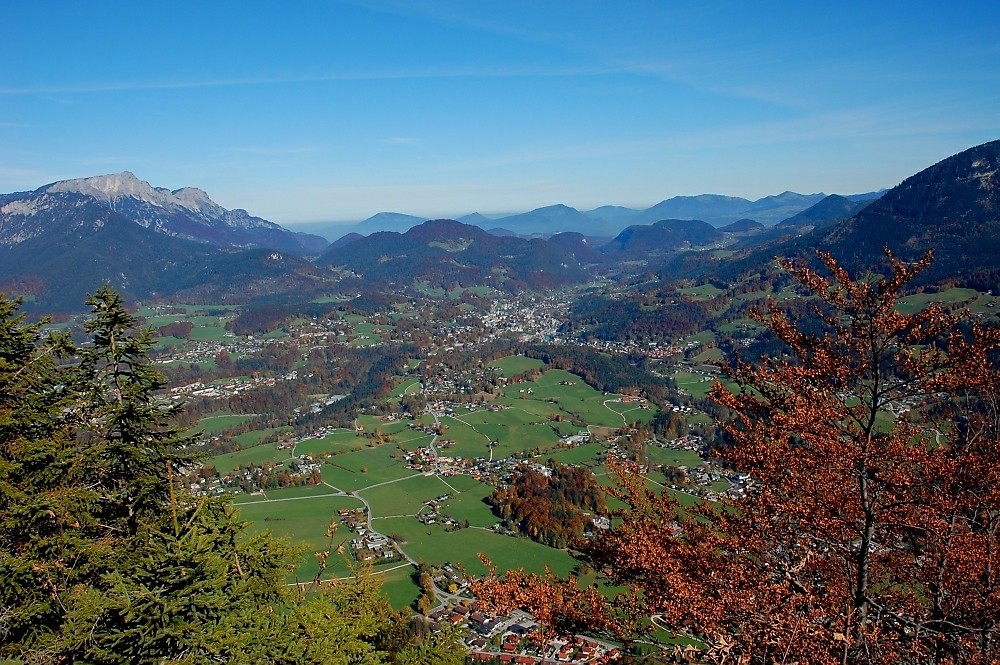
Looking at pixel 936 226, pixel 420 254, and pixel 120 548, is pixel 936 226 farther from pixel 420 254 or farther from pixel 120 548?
pixel 420 254

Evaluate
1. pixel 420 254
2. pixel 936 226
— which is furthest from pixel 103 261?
pixel 936 226

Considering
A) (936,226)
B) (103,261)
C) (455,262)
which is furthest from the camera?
(455,262)

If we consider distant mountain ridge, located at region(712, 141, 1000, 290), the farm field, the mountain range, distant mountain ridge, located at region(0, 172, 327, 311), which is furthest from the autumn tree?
distant mountain ridge, located at region(0, 172, 327, 311)

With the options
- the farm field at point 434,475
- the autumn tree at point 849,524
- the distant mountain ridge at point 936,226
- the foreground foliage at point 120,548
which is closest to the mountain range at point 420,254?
the distant mountain ridge at point 936,226

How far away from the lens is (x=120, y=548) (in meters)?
8.21

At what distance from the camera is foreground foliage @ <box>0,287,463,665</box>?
19.4ft

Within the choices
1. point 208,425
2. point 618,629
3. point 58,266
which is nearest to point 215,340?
point 208,425

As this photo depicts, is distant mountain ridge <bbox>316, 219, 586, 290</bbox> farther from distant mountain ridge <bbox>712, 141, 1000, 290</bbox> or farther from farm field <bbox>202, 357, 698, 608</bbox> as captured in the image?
farm field <bbox>202, 357, 698, 608</bbox>

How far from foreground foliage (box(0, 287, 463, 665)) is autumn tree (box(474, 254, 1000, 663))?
3051 mm

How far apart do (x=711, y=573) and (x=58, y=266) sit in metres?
181

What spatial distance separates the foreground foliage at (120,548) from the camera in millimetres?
5914

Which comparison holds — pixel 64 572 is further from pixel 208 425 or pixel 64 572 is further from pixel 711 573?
pixel 208 425

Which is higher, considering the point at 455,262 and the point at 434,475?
the point at 455,262

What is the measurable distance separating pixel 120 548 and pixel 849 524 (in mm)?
9522
